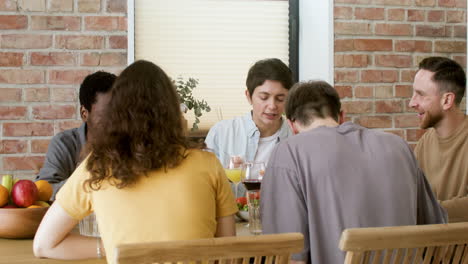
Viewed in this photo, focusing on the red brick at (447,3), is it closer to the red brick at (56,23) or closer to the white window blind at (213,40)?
the white window blind at (213,40)

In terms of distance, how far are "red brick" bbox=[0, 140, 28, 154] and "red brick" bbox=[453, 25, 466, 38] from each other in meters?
2.50

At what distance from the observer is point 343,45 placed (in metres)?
3.21

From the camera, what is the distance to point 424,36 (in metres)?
3.32

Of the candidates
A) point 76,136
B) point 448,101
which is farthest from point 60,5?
point 448,101

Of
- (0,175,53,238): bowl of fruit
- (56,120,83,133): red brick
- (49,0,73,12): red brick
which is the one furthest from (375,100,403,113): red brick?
(0,175,53,238): bowl of fruit

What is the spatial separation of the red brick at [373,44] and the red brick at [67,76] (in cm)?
150

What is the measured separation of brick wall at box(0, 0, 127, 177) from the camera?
112 inches

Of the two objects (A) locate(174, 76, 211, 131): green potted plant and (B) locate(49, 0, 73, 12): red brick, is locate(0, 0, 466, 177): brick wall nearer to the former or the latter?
(B) locate(49, 0, 73, 12): red brick

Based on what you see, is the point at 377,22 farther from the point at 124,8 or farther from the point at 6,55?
the point at 6,55

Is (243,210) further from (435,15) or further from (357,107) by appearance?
(435,15)

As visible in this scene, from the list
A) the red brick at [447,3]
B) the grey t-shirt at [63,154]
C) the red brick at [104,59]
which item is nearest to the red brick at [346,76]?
the red brick at [447,3]

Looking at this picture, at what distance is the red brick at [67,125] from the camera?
114 inches

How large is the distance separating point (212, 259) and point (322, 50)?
8.08ft

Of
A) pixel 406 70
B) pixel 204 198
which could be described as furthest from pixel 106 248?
pixel 406 70
